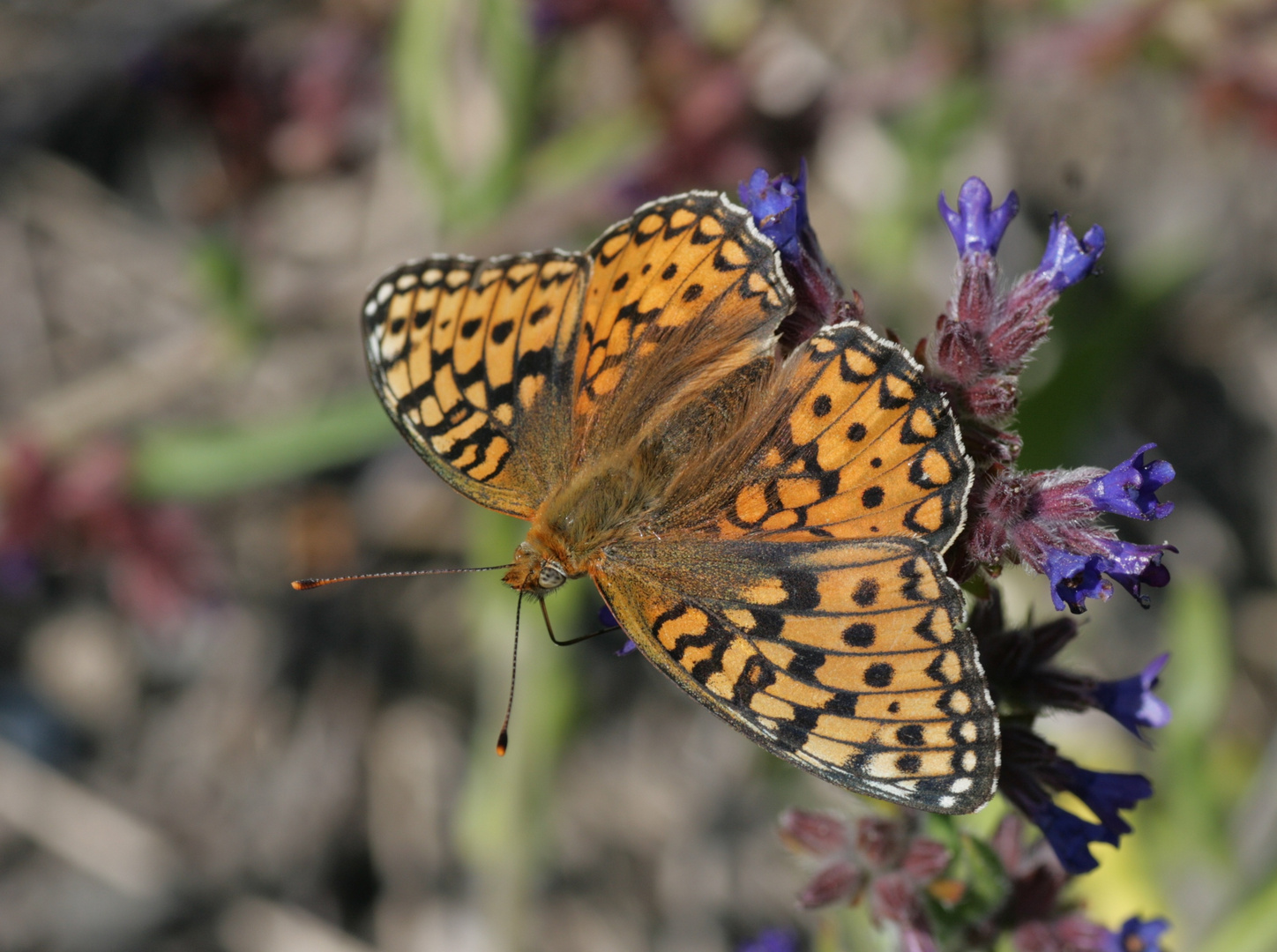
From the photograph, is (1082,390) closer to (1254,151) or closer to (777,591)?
(1254,151)

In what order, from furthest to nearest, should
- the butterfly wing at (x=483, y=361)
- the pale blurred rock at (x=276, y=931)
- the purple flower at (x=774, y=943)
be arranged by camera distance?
the pale blurred rock at (x=276, y=931) < the purple flower at (x=774, y=943) < the butterfly wing at (x=483, y=361)

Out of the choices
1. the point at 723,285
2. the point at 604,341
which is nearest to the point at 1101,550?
the point at 723,285

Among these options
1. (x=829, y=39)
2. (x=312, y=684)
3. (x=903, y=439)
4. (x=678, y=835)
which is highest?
(x=829, y=39)

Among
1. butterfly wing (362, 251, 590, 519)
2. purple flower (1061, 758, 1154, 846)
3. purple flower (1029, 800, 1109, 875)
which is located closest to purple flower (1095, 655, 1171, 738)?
purple flower (1061, 758, 1154, 846)

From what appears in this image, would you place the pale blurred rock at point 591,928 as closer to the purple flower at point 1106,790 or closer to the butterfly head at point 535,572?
the butterfly head at point 535,572

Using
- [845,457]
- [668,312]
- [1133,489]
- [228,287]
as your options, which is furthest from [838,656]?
[228,287]

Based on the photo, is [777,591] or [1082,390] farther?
[1082,390]

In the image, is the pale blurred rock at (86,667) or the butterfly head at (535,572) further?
the pale blurred rock at (86,667)

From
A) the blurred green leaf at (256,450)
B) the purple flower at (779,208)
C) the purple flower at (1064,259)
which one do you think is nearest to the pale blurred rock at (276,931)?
the blurred green leaf at (256,450)
